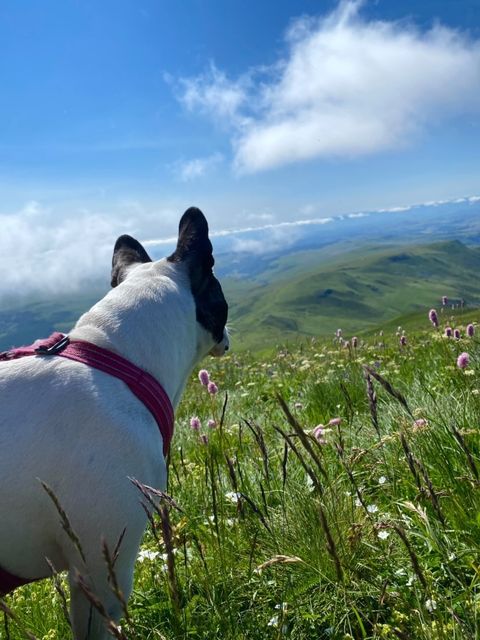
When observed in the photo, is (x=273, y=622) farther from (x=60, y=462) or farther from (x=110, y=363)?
(x=110, y=363)

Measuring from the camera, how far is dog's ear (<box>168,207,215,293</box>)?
4320 mm

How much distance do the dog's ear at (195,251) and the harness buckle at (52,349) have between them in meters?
1.48

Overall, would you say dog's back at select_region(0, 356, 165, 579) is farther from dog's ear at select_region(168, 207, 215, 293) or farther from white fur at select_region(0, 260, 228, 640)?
dog's ear at select_region(168, 207, 215, 293)

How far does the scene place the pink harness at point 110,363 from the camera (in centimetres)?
303

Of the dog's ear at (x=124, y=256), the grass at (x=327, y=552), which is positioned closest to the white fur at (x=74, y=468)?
the grass at (x=327, y=552)

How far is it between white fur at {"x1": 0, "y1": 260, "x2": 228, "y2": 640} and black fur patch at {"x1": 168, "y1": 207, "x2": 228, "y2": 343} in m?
1.49

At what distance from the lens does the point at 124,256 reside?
16.0 ft

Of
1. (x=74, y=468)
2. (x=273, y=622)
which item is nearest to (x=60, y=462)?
(x=74, y=468)

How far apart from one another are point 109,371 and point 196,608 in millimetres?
1708

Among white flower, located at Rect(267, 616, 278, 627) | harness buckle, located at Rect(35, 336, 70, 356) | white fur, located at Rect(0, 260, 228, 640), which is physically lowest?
white flower, located at Rect(267, 616, 278, 627)

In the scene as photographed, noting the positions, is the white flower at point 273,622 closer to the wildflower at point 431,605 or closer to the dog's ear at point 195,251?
the wildflower at point 431,605

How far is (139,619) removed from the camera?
338 cm

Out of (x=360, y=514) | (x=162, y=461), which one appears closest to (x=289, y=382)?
(x=360, y=514)

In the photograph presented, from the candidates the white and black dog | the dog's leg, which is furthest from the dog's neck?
the dog's leg
